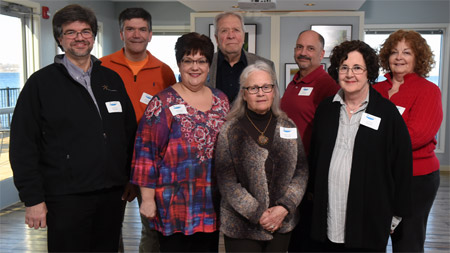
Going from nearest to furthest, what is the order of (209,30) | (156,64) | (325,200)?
(325,200) < (156,64) < (209,30)

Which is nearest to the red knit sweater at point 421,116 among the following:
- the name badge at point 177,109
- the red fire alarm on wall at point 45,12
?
the name badge at point 177,109

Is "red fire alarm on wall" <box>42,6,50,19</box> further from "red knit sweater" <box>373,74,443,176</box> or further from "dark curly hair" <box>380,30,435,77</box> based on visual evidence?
"red knit sweater" <box>373,74,443,176</box>

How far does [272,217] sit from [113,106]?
3.20ft

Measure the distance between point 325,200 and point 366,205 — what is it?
19 centimetres

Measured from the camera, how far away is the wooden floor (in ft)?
11.9

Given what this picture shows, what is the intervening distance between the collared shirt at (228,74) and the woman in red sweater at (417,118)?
95 cm

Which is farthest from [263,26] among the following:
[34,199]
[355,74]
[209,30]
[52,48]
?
[34,199]

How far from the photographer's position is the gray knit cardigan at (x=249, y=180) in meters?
1.83

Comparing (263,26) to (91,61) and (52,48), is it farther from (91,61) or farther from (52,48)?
(91,61)

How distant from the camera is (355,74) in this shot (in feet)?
6.10

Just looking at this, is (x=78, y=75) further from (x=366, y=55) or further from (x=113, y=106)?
(x=366, y=55)

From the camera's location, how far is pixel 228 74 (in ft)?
8.65

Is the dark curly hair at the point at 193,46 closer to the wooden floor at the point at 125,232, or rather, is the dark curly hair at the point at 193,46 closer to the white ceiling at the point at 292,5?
the wooden floor at the point at 125,232

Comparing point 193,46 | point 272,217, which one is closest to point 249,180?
point 272,217
